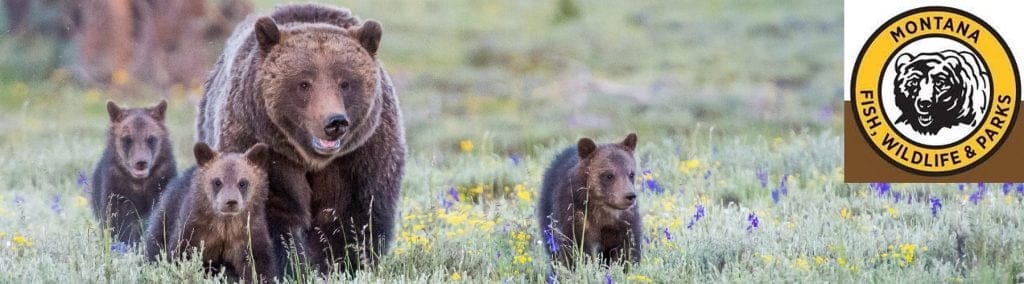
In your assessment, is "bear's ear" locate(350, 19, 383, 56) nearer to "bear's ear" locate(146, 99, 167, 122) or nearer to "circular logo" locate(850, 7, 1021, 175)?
"bear's ear" locate(146, 99, 167, 122)

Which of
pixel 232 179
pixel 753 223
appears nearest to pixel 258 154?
pixel 232 179

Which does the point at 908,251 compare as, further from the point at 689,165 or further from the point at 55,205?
the point at 55,205

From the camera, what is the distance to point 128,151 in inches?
289

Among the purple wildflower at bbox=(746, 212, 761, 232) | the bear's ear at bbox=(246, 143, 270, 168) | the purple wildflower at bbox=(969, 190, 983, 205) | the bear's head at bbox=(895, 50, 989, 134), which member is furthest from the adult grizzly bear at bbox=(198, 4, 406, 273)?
the purple wildflower at bbox=(969, 190, 983, 205)

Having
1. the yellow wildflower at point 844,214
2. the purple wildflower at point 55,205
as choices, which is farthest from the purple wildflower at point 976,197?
the purple wildflower at point 55,205

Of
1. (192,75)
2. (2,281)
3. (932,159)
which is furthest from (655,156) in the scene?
(192,75)

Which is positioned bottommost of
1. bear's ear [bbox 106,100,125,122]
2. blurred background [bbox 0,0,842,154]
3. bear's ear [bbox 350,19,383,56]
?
blurred background [bbox 0,0,842,154]

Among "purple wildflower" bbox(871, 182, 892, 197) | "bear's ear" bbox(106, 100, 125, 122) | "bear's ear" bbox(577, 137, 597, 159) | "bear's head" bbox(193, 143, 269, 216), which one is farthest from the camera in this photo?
"purple wildflower" bbox(871, 182, 892, 197)

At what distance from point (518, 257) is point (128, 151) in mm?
2293

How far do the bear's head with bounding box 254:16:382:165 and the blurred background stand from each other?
5924mm

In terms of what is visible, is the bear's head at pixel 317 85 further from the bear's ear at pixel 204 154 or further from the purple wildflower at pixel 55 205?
the purple wildflower at pixel 55 205

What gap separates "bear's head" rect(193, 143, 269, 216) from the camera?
5.70 metres

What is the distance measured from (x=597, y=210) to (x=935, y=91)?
1926 millimetres

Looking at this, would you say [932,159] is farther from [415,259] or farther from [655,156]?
[655,156]
